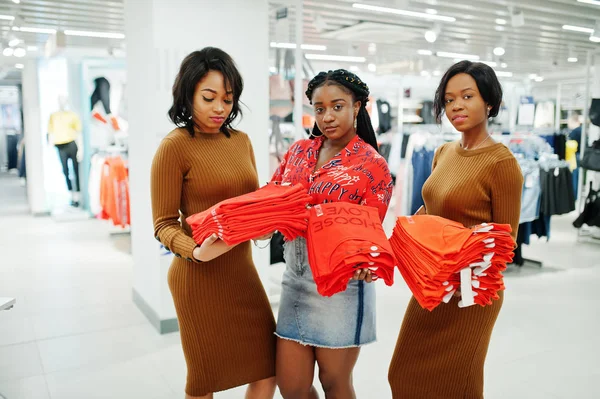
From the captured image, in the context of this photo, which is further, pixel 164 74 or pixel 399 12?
pixel 399 12

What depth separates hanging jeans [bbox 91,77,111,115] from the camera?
30.7 ft

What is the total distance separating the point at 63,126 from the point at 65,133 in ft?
0.42

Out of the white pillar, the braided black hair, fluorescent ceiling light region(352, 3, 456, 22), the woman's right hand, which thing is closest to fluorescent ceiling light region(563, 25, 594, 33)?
fluorescent ceiling light region(352, 3, 456, 22)

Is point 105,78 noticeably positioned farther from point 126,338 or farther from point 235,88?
point 235,88

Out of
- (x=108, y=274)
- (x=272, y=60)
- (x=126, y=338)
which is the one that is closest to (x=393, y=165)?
(x=272, y=60)

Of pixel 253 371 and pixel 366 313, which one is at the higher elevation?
pixel 366 313

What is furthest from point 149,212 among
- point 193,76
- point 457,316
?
point 457,316

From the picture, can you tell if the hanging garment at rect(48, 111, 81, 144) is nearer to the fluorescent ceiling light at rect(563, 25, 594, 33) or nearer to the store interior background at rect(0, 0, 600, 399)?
the store interior background at rect(0, 0, 600, 399)

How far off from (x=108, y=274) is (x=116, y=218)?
1432 millimetres

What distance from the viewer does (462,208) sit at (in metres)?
1.85

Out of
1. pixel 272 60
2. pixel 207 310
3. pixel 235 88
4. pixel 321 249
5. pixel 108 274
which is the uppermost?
pixel 272 60

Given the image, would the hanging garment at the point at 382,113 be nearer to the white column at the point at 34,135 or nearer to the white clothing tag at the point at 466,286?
the white column at the point at 34,135

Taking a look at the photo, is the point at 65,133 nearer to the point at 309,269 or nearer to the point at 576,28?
the point at 309,269

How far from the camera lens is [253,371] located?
6.73 feet
